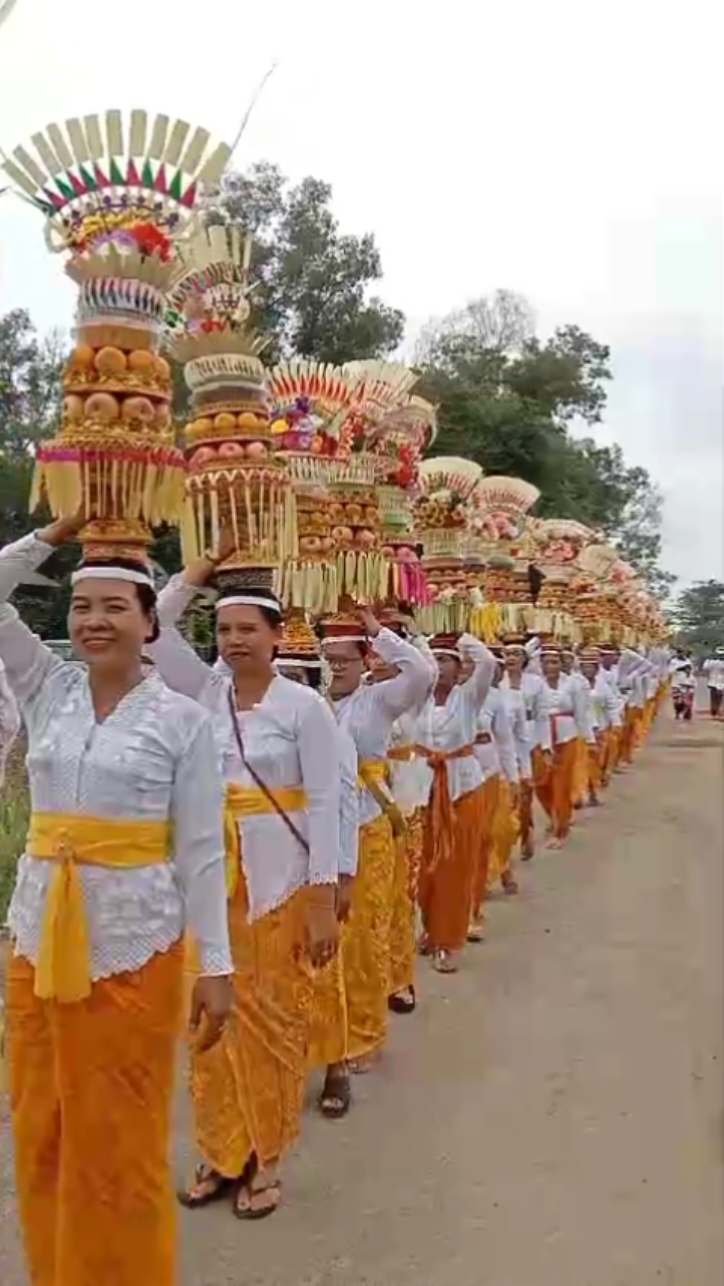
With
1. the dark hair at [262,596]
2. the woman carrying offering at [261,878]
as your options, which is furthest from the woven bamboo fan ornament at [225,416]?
the woman carrying offering at [261,878]

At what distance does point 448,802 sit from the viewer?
8.10 meters

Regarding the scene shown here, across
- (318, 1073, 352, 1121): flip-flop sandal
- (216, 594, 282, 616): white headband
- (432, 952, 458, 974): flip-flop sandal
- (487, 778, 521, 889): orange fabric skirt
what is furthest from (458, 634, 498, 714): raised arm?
(216, 594, 282, 616): white headband

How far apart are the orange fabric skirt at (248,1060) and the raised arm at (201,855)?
1.04m

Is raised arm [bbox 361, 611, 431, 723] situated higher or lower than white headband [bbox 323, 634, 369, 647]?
lower

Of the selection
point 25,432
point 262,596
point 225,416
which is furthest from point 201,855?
point 25,432

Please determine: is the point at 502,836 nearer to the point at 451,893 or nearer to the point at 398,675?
the point at 451,893

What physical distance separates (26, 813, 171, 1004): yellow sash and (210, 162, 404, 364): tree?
76.0 feet

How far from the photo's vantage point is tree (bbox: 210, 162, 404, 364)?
1036 inches

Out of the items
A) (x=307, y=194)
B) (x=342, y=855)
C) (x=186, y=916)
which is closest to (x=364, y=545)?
(x=342, y=855)

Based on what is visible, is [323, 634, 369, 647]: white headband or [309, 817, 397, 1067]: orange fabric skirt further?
[323, 634, 369, 647]: white headband

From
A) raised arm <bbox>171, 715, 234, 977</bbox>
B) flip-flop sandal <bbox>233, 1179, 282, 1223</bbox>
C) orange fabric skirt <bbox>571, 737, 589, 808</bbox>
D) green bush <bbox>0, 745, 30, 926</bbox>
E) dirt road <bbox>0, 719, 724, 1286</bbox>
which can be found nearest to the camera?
raised arm <bbox>171, 715, 234, 977</bbox>

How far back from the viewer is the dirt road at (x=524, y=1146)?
414 centimetres

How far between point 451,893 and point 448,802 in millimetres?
469

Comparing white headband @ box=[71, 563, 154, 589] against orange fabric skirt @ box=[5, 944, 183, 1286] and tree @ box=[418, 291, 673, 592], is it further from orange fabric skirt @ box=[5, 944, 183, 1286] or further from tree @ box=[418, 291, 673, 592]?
tree @ box=[418, 291, 673, 592]
